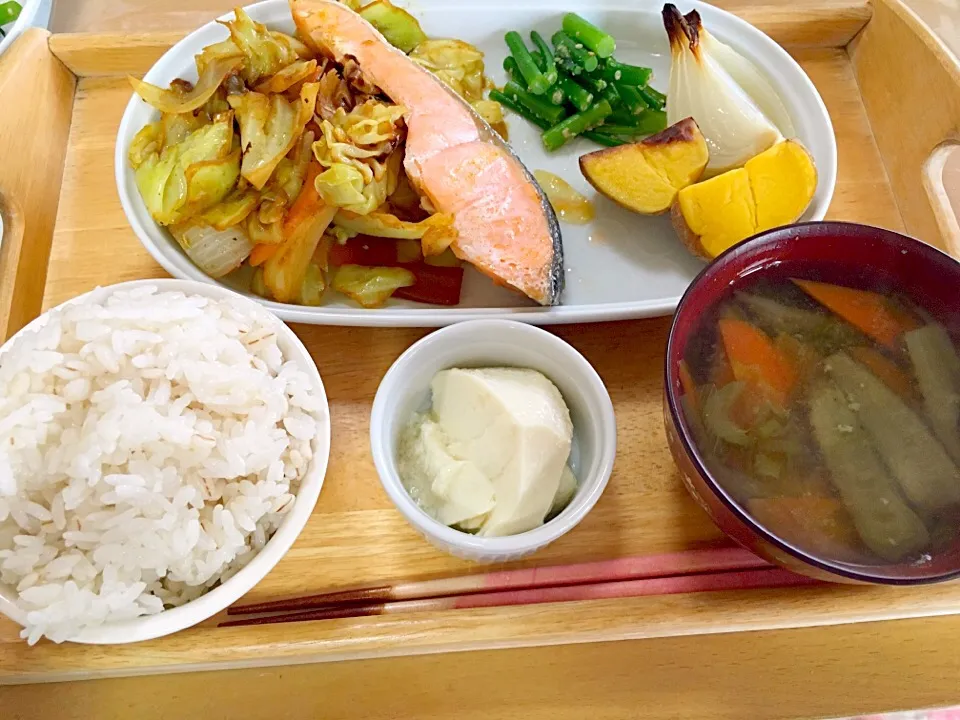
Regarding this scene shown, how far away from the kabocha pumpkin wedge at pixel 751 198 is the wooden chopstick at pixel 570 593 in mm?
580

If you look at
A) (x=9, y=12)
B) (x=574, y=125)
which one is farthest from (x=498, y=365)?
(x=9, y=12)

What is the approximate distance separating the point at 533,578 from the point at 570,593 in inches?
2.4

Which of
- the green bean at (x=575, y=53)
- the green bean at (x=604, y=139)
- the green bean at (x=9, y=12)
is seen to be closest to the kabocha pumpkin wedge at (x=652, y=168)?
the green bean at (x=604, y=139)

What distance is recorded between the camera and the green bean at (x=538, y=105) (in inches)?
60.3

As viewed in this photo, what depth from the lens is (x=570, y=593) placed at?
3.60 feet

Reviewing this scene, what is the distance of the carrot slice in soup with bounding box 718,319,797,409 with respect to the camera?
1065mm

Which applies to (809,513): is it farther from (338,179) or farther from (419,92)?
(419,92)

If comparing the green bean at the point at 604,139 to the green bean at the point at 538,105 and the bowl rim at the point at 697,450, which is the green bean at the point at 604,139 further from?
the bowl rim at the point at 697,450

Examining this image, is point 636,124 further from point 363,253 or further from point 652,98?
point 363,253

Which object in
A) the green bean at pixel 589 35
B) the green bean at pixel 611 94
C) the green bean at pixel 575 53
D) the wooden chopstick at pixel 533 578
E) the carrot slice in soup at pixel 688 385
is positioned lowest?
the wooden chopstick at pixel 533 578

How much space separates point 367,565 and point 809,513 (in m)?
0.67

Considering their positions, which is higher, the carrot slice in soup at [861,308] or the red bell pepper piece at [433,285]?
the carrot slice in soup at [861,308]

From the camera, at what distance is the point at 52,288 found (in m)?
1.37

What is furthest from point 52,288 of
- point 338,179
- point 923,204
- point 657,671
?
point 923,204
